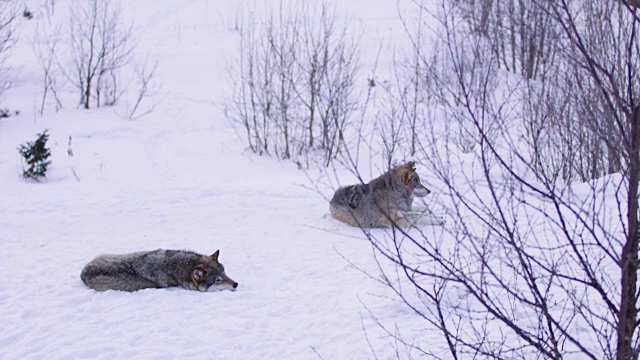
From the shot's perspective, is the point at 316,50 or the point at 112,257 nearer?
the point at 112,257

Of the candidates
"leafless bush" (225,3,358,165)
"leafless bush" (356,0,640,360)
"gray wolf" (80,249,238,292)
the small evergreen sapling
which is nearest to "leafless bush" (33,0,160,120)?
"leafless bush" (225,3,358,165)

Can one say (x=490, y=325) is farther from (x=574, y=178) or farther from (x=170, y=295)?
(x=574, y=178)

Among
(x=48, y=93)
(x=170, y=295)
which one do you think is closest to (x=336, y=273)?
(x=170, y=295)

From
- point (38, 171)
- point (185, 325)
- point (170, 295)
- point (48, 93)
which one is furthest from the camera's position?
point (48, 93)

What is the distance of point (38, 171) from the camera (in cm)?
1419

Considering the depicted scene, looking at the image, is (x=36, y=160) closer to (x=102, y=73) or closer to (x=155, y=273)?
(x=102, y=73)

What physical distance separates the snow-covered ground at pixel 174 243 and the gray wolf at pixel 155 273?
0.59ft

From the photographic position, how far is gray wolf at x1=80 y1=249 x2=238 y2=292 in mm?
7840

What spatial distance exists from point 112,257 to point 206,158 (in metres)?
8.10

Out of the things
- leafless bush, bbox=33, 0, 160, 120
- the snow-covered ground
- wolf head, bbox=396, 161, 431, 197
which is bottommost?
the snow-covered ground

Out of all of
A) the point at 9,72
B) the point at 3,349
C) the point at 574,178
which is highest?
the point at 9,72

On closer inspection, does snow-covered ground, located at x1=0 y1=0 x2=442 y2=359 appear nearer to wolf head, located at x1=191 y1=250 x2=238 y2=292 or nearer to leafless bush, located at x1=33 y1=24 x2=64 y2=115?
wolf head, located at x1=191 y1=250 x2=238 y2=292

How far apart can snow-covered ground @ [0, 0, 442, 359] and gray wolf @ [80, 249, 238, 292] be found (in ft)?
0.59

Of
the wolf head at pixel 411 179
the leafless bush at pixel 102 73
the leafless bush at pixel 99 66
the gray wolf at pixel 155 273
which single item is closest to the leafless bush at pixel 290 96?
the leafless bush at pixel 102 73
